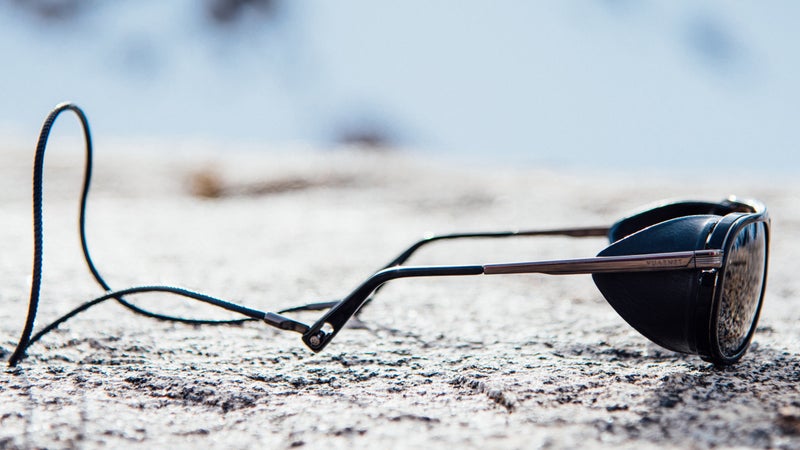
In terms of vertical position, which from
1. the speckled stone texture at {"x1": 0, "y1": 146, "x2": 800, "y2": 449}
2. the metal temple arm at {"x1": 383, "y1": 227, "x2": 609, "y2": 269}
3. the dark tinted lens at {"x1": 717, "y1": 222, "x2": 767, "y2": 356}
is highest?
the metal temple arm at {"x1": 383, "y1": 227, "x2": 609, "y2": 269}

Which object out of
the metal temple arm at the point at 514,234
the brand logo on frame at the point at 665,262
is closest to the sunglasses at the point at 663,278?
the brand logo on frame at the point at 665,262

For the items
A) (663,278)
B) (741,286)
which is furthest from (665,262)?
(741,286)

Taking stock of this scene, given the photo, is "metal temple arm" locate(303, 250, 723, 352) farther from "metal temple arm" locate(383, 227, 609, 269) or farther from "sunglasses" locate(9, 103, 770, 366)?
"metal temple arm" locate(383, 227, 609, 269)

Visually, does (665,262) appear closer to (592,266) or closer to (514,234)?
(592,266)

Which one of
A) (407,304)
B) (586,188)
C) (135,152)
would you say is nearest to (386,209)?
(586,188)

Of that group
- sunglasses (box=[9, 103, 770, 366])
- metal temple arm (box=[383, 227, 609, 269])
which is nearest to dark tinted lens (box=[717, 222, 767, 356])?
sunglasses (box=[9, 103, 770, 366])

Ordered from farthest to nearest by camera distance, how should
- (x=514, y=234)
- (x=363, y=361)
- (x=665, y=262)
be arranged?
(x=514, y=234) → (x=363, y=361) → (x=665, y=262)

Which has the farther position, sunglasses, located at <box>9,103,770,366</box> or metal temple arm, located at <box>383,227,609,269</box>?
metal temple arm, located at <box>383,227,609,269</box>
